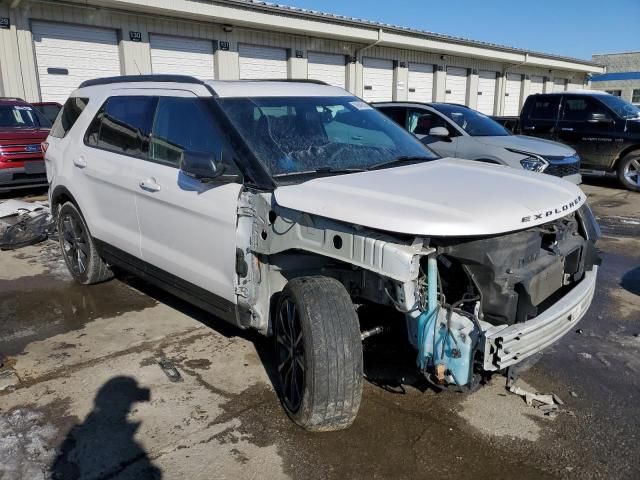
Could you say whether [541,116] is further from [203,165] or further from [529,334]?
[203,165]

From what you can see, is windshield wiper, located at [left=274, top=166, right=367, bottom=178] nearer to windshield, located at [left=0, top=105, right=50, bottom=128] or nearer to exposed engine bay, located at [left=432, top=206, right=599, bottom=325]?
exposed engine bay, located at [left=432, top=206, right=599, bottom=325]

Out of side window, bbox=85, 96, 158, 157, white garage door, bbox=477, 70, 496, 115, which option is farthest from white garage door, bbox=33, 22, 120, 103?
white garage door, bbox=477, 70, 496, 115

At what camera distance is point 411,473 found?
269 centimetres

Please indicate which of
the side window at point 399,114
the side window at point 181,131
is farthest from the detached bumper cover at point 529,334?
the side window at point 399,114

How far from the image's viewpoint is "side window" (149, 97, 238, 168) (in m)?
3.52

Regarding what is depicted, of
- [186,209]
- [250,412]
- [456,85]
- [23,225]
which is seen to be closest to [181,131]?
[186,209]

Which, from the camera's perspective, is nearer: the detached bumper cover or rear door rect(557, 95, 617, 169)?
the detached bumper cover

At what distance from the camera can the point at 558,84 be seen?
33.8m

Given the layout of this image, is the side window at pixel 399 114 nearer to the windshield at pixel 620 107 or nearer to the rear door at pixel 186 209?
the windshield at pixel 620 107

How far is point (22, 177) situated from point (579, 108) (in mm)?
10969

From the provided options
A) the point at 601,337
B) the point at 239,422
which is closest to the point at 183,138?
the point at 239,422

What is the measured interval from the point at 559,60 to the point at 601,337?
30.5 metres

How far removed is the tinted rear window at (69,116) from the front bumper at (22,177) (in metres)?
4.65

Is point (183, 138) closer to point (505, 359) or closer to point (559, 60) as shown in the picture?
point (505, 359)
